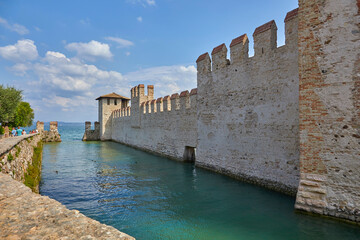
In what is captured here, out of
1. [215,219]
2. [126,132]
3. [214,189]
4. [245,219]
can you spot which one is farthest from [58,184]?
[126,132]

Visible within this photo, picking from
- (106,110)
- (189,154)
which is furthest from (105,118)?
(189,154)

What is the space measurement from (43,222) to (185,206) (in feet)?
14.8

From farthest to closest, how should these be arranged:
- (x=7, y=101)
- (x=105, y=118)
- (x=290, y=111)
Answer: (x=105, y=118)
(x=7, y=101)
(x=290, y=111)

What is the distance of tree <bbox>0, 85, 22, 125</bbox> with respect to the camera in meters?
21.0

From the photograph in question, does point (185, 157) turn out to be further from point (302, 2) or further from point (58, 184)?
point (302, 2)

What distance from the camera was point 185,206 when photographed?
677 cm

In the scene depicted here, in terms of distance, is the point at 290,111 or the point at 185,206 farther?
the point at 290,111

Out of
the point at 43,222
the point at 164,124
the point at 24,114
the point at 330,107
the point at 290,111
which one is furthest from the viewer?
the point at 24,114

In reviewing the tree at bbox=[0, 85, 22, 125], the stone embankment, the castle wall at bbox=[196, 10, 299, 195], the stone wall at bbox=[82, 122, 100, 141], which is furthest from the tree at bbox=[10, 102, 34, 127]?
the stone embankment

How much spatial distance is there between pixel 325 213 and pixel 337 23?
162 inches

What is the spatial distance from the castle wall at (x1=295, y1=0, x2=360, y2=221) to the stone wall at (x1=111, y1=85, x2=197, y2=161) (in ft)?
24.7

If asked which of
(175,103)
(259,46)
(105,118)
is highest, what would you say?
(259,46)

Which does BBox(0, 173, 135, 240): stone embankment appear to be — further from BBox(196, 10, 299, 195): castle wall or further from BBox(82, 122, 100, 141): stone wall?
BBox(82, 122, 100, 141): stone wall

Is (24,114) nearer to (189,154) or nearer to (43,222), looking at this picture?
(189,154)
